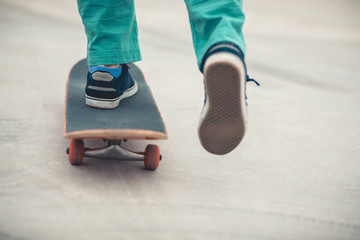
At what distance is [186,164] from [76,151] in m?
0.47

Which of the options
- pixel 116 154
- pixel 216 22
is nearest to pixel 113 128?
pixel 116 154

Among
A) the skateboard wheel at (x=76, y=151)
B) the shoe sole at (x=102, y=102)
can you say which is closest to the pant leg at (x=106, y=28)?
the shoe sole at (x=102, y=102)

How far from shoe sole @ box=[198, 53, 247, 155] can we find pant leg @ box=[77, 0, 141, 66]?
529 mm

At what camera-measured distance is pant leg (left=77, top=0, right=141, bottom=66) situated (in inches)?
65.8

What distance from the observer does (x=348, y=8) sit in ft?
20.3

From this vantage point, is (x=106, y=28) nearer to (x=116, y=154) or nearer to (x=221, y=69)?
(x=116, y=154)

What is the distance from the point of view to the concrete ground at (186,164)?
126 cm

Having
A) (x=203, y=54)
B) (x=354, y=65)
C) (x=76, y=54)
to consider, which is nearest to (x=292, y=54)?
(x=354, y=65)

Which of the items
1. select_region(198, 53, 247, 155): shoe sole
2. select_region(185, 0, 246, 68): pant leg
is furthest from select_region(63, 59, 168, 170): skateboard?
select_region(185, 0, 246, 68): pant leg

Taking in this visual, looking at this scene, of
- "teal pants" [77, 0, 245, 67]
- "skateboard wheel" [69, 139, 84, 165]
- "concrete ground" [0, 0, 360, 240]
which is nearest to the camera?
"concrete ground" [0, 0, 360, 240]

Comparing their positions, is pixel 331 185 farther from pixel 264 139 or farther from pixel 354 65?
pixel 354 65

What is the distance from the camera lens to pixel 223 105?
1353 millimetres

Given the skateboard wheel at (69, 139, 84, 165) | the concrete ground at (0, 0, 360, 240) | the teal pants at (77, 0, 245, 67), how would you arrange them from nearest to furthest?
1. the concrete ground at (0, 0, 360, 240)
2. the teal pants at (77, 0, 245, 67)
3. the skateboard wheel at (69, 139, 84, 165)

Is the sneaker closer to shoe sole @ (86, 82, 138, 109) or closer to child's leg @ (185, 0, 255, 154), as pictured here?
child's leg @ (185, 0, 255, 154)
